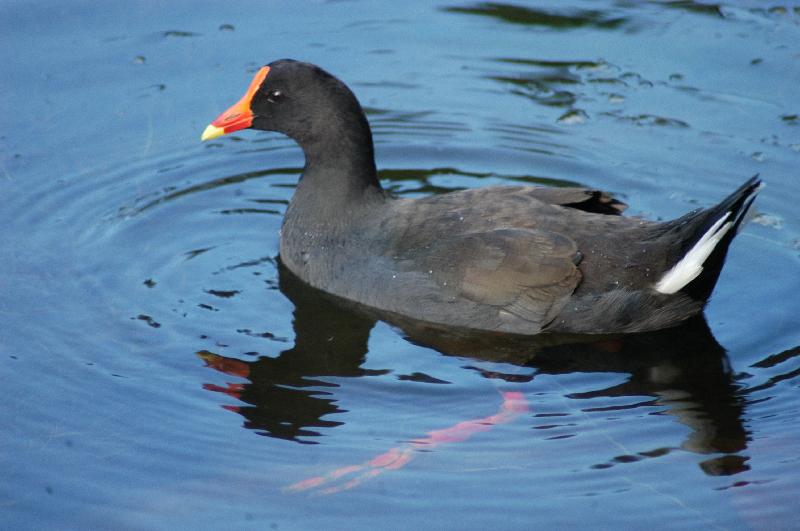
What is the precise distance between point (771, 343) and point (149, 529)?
335cm

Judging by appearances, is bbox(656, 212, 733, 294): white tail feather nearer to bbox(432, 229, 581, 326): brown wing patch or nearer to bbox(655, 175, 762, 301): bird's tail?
bbox(655, 175, 762, 301): bird's tail

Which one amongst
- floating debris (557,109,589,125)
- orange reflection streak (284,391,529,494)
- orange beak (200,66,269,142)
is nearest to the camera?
orange reflection streak (284,391,529,494)

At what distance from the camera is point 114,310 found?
6.34m

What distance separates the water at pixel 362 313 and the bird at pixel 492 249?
0.17 metres

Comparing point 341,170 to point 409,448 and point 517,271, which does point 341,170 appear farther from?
point 409,448

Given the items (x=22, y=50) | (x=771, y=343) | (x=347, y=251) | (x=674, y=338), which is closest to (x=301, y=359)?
(x=347, y=251)

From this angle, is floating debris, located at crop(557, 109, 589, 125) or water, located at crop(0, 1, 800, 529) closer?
water, located at crop(0, 1, 800, 529)

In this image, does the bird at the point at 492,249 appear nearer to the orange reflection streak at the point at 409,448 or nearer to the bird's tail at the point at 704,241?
the bird's tail at the point at 704,241

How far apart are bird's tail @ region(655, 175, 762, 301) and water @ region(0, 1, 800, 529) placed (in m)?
0.36

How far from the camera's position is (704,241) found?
5.89 m

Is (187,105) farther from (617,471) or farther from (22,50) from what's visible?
(617,471)

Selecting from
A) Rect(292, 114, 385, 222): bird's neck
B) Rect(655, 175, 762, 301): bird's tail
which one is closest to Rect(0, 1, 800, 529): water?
Rect(655, 175, 762, 301): bird's tail

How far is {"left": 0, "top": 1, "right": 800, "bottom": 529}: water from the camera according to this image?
5.01 metres

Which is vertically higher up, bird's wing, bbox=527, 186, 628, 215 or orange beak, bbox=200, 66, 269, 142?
orange beak, bbox=200, 66, 269, 142
